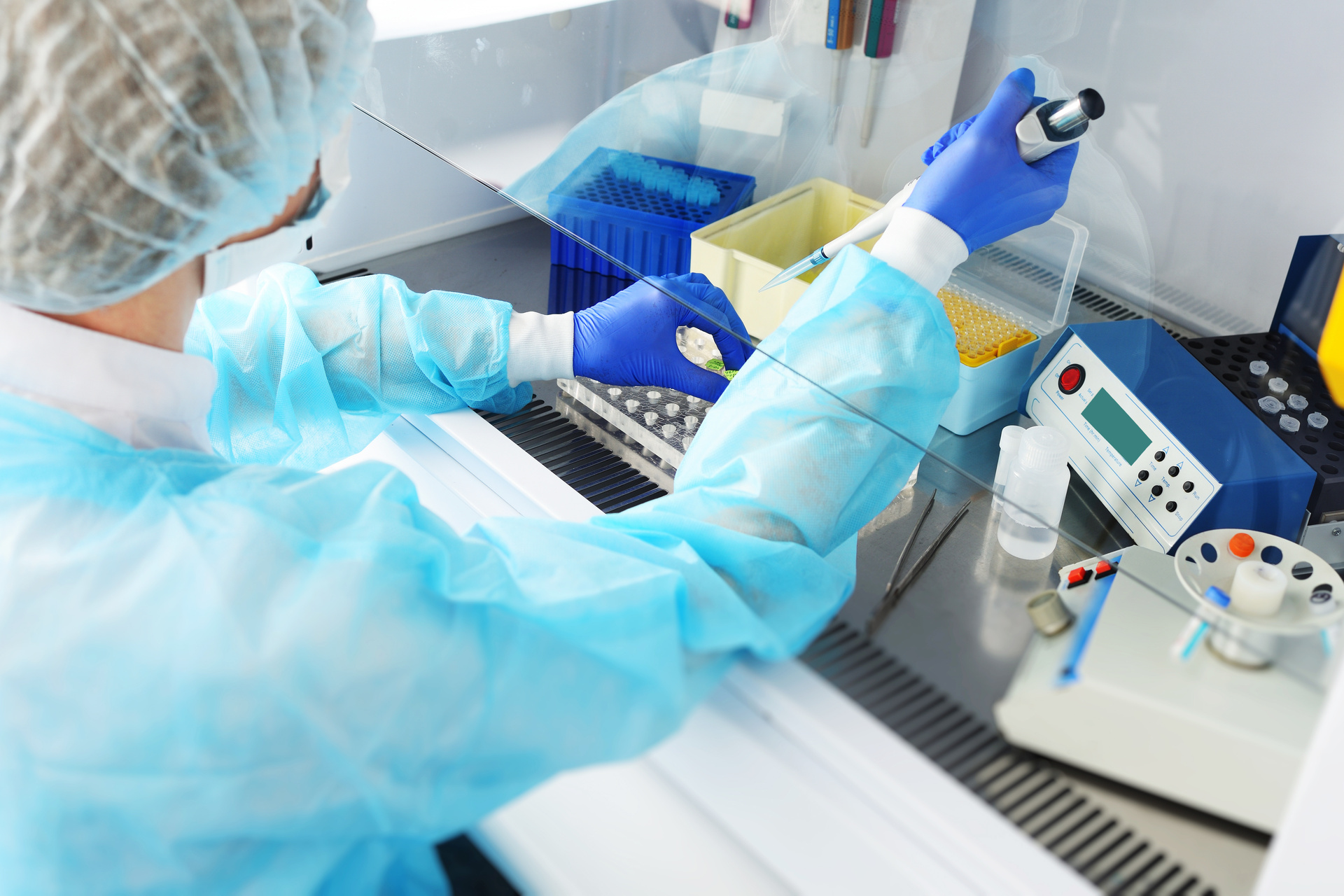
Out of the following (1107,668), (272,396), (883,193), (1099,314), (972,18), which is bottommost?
(272,396)

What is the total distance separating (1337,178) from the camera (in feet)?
3.71

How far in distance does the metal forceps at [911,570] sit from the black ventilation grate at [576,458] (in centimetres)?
32

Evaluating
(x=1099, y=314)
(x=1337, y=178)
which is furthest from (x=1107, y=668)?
(x=1337, y=178)

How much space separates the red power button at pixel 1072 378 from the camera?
3.79 feet

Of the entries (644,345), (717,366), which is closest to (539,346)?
(644,345)

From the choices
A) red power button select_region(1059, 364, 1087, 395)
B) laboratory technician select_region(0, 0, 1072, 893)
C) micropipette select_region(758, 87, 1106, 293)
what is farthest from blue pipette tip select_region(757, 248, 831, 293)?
red power button select_region(1059, 364, 1087, 395)

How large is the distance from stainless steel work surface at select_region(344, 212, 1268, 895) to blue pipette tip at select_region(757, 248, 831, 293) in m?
0.28

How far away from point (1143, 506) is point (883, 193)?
0.46 meters

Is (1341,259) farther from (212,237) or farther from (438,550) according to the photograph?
(212,237)

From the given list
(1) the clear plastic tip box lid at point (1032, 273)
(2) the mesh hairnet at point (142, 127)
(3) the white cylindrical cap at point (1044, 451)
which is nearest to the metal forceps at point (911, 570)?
(3) the white cylindrical cap at point (1044, 451)

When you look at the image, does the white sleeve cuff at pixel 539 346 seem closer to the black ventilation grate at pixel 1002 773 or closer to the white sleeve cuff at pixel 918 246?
the white sleeve cuff at pixel 918 246

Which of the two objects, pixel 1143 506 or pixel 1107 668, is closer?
pixel 1107 668

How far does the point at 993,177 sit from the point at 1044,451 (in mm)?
311

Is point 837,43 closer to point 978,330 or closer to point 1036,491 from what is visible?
point 978,330
